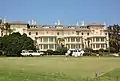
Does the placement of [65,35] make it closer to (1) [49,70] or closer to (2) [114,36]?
(2) [114,36]

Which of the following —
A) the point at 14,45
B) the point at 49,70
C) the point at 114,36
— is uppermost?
the point at 114,36

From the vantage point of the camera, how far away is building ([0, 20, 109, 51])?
105 m

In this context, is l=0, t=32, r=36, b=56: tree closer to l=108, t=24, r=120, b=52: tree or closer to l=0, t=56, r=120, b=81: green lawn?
l=108, t=24, r=120, b=52: tree

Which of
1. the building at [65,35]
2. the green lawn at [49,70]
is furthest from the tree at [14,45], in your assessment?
the green lawn at [49,70]

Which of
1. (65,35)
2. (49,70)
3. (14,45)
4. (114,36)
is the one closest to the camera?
(49,70)

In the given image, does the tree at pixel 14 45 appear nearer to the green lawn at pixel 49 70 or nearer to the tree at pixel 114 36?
the tree at pixel 114 36

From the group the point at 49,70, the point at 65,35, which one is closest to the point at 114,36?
the point at 65,35

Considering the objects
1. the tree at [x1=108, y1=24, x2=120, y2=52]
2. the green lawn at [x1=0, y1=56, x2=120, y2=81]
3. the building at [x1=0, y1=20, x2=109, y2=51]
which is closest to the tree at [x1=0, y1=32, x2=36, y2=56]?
the building at [x1=0, y1=20, x2=109, y2=51]

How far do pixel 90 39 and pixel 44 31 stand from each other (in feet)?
64.7

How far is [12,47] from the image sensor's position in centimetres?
7156

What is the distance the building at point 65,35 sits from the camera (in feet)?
345

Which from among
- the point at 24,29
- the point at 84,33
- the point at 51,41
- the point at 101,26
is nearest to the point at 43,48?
the point at 51,41

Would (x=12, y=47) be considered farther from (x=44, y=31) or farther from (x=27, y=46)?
(x=44, y=31)

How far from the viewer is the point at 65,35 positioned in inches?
4380
